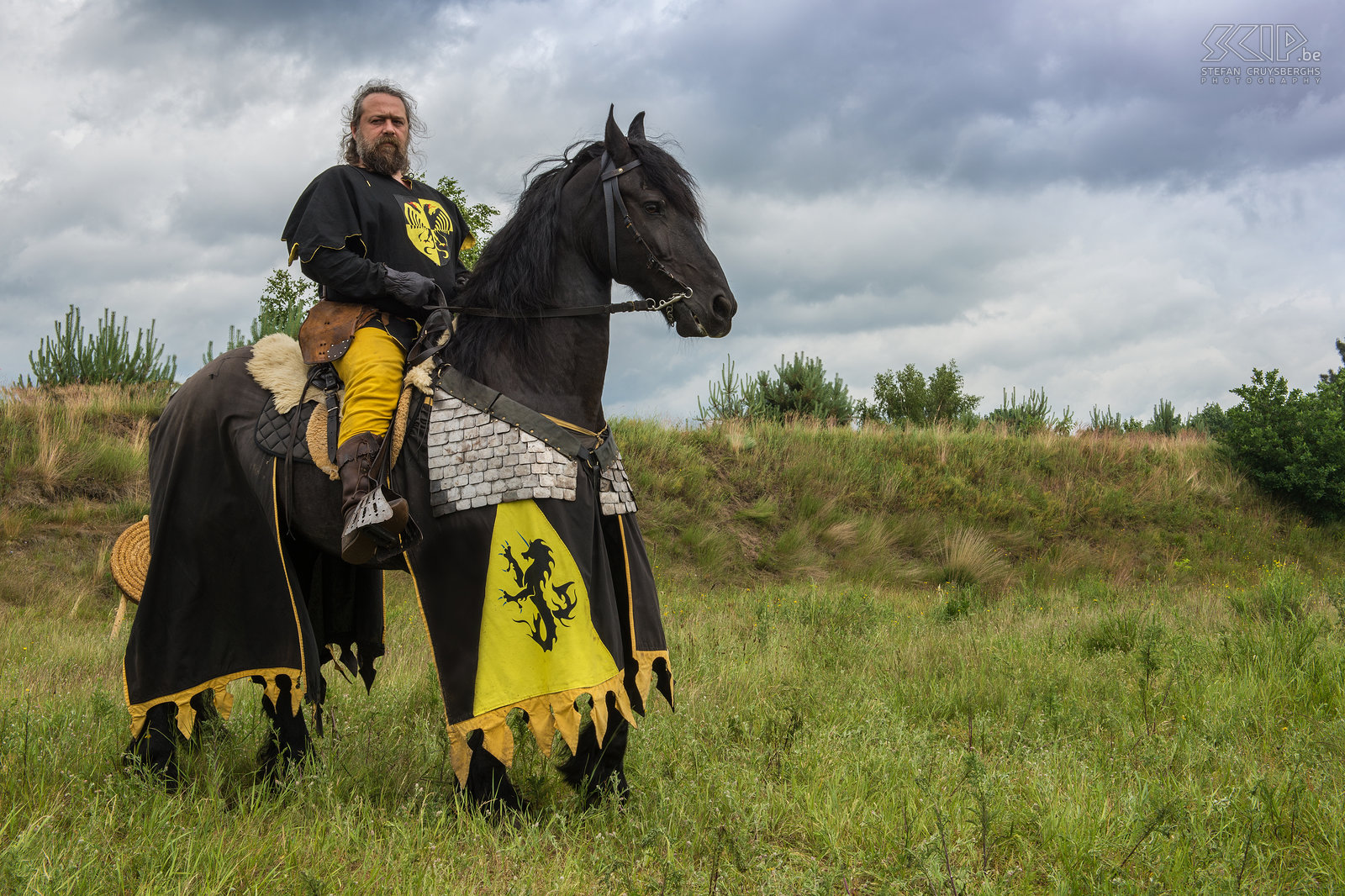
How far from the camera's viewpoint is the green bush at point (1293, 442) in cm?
1460

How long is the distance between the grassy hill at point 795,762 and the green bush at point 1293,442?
700 centimetres

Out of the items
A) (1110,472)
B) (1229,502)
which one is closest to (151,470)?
(1110,472)

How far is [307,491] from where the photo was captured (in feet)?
12.2

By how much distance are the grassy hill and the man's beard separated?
2.71 meters

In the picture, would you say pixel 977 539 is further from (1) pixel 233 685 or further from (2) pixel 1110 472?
(1) pixel 233 685

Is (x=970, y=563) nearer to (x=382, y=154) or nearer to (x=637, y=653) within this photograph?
(x=637, y=653)

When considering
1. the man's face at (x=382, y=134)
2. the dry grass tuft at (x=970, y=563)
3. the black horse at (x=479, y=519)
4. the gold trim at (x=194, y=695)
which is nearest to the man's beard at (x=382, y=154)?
the man's face at (x=382, y=134)

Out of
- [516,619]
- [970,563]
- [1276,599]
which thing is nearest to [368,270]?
[516,619]

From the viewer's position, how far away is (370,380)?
354cm

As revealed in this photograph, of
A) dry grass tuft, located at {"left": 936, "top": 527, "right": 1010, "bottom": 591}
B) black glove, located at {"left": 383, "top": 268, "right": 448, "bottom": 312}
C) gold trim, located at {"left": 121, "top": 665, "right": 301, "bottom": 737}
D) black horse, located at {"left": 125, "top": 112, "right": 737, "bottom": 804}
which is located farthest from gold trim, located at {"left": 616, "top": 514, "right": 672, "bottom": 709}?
dry grass tuft, located at {"left": 936, "top": 527, "right": 1010, "bottom": 591}

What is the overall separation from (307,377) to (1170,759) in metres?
4.22

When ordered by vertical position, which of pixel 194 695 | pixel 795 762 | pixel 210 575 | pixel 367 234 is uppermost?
pixel 367 234

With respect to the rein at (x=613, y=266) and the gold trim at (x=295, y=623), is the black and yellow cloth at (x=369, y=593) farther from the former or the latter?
the rein at (x=613, y=266)

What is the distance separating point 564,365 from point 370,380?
2.59ft
